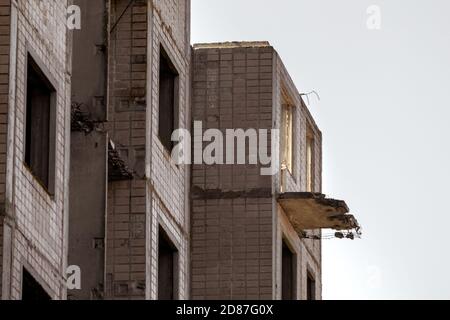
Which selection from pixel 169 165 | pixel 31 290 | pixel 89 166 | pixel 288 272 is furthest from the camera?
pixel 288 272

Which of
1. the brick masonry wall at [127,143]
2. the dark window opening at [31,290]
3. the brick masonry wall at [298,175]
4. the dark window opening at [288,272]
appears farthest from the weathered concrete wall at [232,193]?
the dark window opening at [31,290]

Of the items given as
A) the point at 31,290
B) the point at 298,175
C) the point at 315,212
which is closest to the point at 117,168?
the point at 315,212

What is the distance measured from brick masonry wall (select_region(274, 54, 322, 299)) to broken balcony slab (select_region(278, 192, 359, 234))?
0.57 feet

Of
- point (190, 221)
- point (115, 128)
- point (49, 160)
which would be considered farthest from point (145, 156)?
point (49, 160)

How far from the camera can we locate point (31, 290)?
3231 centimetres

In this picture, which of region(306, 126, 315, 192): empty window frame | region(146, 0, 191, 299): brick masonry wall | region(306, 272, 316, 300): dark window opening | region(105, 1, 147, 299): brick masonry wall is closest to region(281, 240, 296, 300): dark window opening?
region(306, 272, 316, 300): dark window opening

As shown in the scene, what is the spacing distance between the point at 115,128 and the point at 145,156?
2.26 ft

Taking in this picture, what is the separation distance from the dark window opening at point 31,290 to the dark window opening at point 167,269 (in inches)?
380

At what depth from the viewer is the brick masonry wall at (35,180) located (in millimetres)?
31391

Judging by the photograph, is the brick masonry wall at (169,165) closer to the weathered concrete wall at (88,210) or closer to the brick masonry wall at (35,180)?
the weathered concrete wall at (88,210)

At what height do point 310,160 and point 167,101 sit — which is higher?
point 310,160

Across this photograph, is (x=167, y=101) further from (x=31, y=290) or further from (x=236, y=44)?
(x=31, y=290)

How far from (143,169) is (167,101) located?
3185 mm

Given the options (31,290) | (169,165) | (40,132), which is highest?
(169,165)
